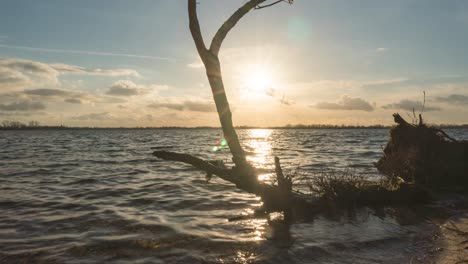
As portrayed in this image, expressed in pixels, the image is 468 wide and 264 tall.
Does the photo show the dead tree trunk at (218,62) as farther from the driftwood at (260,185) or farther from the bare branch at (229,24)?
the driftwood at (260,185)

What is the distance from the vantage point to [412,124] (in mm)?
14742

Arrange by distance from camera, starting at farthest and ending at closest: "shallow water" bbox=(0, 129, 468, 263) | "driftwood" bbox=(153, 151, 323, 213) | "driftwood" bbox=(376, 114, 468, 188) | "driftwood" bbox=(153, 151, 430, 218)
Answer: "driftwood" bbox=(376, 114, 468, 188), "driftwood" bbox=(153, 151, 430, 218), "driftwood" bbox=(153, 151, 323, 213), "shallow water" bbox=(0, 129, 468, 263)

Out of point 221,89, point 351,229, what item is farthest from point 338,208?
point 221,89

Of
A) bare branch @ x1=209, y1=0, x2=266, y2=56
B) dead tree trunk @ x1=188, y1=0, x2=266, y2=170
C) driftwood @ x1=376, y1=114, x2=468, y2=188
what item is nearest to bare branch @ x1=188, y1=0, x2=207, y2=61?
dead tree trunk @ x1=188, y1=0, x2=266, y2=170

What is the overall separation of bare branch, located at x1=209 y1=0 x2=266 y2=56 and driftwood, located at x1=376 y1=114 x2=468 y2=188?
8.22 meters

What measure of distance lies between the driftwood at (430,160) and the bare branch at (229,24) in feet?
27.0

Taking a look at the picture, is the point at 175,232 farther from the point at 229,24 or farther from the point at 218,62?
the point at 229,24

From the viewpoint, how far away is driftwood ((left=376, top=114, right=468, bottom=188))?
1301cm

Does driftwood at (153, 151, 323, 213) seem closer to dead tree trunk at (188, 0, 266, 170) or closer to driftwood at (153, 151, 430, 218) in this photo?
driftwood at (153, 151, 430, 218)

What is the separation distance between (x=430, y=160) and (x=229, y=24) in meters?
9.75

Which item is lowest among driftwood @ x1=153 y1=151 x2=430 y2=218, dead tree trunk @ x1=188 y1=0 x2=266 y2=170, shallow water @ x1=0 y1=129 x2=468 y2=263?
shallow water @ x1=0 y1=129 x2=468 y2=263

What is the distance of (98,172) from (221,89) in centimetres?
1376

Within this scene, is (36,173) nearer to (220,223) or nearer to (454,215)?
(220,223)

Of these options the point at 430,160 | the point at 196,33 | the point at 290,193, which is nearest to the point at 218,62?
the point at 196,33
